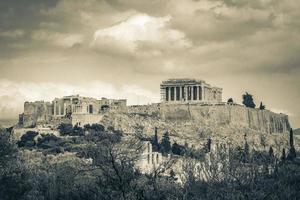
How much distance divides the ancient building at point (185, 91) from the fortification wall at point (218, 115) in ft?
11.4

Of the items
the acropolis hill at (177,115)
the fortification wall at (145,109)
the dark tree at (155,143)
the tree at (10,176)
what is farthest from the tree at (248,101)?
the tree at (10,176)

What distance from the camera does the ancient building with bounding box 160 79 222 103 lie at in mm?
165375

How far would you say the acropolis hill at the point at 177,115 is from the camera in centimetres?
14725

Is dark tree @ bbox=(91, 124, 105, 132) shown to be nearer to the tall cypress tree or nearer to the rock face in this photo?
the rock face

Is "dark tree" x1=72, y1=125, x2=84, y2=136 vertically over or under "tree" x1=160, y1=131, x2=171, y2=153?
over

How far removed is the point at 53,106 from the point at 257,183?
97.1 metres

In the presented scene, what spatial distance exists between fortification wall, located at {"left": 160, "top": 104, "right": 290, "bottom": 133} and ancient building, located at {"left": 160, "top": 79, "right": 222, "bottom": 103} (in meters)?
3.49

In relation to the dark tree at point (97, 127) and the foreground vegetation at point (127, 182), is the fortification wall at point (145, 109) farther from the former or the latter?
the foreground vegetation at point (127, 182)

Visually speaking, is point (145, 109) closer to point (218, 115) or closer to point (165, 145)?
point (218, 115)

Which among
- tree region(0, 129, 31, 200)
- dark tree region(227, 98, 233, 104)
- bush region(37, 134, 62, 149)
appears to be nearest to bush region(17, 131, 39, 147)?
bush region(37, 134, 62, 149)

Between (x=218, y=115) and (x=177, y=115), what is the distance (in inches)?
405

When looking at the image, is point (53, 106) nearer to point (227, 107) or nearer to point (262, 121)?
point (227, 107)

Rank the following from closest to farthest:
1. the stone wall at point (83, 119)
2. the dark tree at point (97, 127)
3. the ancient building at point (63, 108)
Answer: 1. the dark tree at point (97, 127)
2. the stone wall at point (83, 119)
3. the ancient building at point (63, 108)

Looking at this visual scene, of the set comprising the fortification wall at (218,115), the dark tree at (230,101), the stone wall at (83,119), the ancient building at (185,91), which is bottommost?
the stone wall at (83,119)
